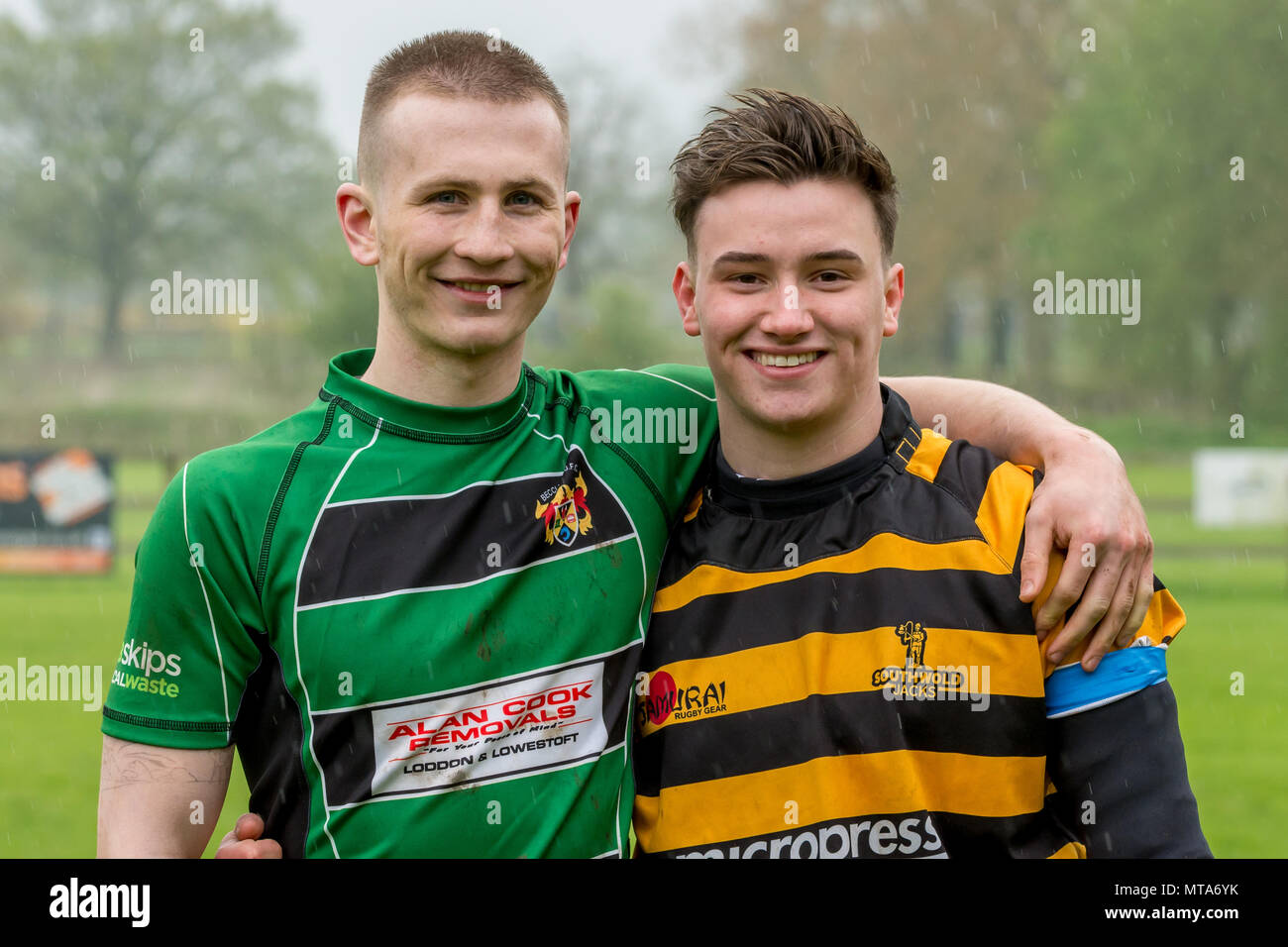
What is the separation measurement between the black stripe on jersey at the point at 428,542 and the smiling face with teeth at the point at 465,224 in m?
0.30

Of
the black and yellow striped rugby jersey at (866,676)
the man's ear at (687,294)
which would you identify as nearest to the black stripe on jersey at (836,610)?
the black and yellow striped rugby jersey at (866,676)

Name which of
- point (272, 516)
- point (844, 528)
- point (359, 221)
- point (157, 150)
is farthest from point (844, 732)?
point (157, 150)

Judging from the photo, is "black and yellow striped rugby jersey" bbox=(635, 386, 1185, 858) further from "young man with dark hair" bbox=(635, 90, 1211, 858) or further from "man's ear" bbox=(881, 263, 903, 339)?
"man's ear" bbox=(881, 263, 903, 339)

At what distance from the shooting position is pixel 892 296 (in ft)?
9.15

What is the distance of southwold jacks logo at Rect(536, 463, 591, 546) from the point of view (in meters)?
2.58

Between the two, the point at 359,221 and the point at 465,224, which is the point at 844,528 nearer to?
the point at 465,224

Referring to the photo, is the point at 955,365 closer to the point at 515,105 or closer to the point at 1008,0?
the point at 1008,0

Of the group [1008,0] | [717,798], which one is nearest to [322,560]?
[717,798]

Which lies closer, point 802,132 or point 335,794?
point 335,794

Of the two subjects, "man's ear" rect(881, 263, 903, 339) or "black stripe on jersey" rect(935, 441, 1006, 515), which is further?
"man's ear" rect(881, 263, 903, 339)

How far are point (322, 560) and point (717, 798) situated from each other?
→ 934 mm

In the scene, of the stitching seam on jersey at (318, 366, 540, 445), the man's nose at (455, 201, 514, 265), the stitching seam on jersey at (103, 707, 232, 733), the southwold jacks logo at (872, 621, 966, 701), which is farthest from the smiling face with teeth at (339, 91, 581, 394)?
the southwold jacks logo at (872, 621, 966, 701)

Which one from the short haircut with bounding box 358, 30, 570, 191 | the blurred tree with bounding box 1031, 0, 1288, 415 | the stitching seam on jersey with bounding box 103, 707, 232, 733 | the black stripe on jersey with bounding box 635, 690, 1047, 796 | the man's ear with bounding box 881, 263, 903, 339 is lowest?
the black stripe on jersey with bounding box 635, 690, 1047, 796
